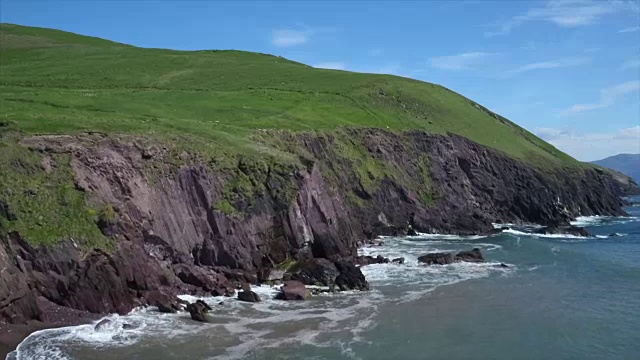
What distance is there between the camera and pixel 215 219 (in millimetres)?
41625

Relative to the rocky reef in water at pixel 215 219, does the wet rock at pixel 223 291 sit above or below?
below

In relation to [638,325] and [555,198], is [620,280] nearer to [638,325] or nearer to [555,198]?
[638,325]

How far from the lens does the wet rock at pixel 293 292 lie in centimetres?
3716

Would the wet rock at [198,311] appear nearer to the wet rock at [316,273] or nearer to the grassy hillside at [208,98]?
the wet rock at [316,273]

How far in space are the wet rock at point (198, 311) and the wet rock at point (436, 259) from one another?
2204 cm

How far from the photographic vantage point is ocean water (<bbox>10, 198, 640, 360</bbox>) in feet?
90.7

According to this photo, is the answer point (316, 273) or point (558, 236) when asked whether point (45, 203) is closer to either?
point (316, 273)

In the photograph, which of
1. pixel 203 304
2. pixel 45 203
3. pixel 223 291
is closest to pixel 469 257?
pixel 223 291

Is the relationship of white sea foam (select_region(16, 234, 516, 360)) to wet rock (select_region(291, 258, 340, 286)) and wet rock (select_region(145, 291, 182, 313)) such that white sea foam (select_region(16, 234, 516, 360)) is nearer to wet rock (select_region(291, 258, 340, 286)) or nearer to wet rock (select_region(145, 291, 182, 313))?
wet rock (select_region(145, 291, 182, 313))

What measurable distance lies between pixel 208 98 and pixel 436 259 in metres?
37.3

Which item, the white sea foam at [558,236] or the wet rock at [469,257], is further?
the white sea foam at [558,236]

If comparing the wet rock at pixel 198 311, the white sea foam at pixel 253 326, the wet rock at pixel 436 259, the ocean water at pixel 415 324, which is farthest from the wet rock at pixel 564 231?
the wet rock at pixel 198 311

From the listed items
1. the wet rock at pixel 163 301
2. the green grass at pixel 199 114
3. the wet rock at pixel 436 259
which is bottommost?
the wet rock at pixel 163 301

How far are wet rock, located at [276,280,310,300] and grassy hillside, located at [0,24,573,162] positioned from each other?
49.1ft
